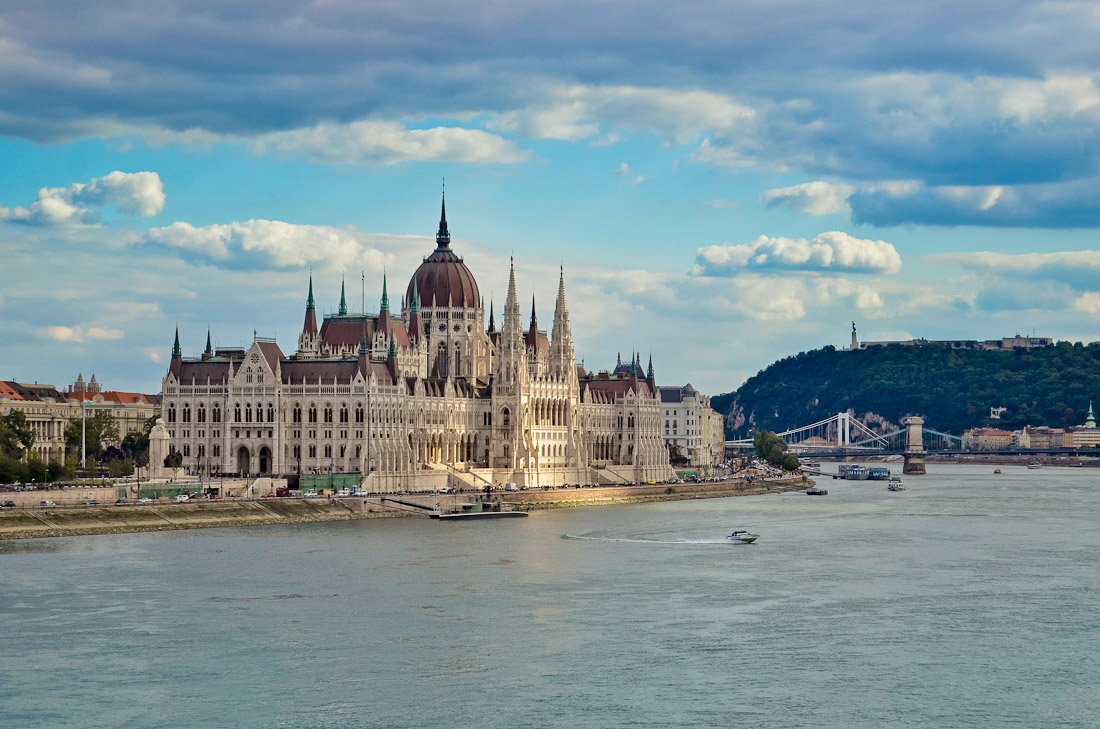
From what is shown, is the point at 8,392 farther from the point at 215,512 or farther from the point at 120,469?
the point at 215,512

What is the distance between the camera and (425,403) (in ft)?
436

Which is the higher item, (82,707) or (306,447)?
(306,447)

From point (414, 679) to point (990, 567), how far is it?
124 ft

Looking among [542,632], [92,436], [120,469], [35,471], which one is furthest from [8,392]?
[542,632]

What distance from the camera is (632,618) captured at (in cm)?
6025

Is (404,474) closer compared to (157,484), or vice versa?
(157,484)

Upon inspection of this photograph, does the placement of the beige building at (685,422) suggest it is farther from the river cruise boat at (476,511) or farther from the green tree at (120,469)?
the green tree at (120,469)

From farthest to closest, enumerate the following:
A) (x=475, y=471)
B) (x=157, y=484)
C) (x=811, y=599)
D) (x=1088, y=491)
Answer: (x=1088, y=491)
(x=475, y=471)
(x=157, y=484)
(x=811, y=599)

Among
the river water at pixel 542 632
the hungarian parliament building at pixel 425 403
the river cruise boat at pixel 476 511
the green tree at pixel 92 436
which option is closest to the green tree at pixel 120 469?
the hungarian parliament building at pixel 425 403

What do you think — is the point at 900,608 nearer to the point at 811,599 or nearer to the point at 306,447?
the point at 811,599

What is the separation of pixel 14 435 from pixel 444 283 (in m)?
46.9

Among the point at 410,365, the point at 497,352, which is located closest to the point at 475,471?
the point at 410,365

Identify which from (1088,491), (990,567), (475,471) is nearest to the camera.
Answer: (990,567)

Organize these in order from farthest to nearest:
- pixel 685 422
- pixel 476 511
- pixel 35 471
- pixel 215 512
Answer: pixel 685 422 → pixel 476 511 → pixel 35 471 → pixel 215 512
